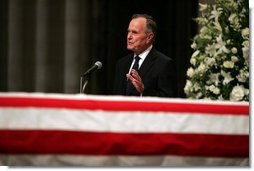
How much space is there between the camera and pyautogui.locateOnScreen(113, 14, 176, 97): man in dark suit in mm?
2076

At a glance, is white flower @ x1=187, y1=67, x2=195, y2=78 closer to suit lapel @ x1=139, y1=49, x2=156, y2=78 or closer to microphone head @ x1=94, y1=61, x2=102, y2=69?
suit lapel @ x1=139, y1=49, x2=156, y2=78

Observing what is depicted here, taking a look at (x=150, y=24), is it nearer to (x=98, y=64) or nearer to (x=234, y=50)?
(x=98, y=64)

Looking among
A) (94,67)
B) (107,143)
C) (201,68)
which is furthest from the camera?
(201,68)

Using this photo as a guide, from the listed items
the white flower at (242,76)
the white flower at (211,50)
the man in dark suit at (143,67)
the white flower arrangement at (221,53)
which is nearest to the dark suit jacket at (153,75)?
the man in dark suit at (143,67)

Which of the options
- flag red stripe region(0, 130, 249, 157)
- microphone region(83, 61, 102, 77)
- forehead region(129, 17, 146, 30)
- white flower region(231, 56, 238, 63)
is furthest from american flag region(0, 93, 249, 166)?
forehead region(129, 17, 146, 30)

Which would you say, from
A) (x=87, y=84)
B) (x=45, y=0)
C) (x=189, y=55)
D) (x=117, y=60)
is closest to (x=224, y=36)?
(x=189, y=55)

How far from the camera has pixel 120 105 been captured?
1.98m

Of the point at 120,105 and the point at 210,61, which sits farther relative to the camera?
the point at 210,61

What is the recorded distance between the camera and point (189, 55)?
2.16 metres

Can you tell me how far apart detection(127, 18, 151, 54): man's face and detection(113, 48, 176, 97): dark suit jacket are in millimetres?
36

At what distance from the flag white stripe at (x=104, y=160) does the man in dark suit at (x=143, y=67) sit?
0.28 metres

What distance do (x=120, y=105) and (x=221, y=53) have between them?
557 mm

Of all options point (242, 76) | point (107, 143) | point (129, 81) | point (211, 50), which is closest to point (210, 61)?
point (211, 50)

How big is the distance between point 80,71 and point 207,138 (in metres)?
0.63
